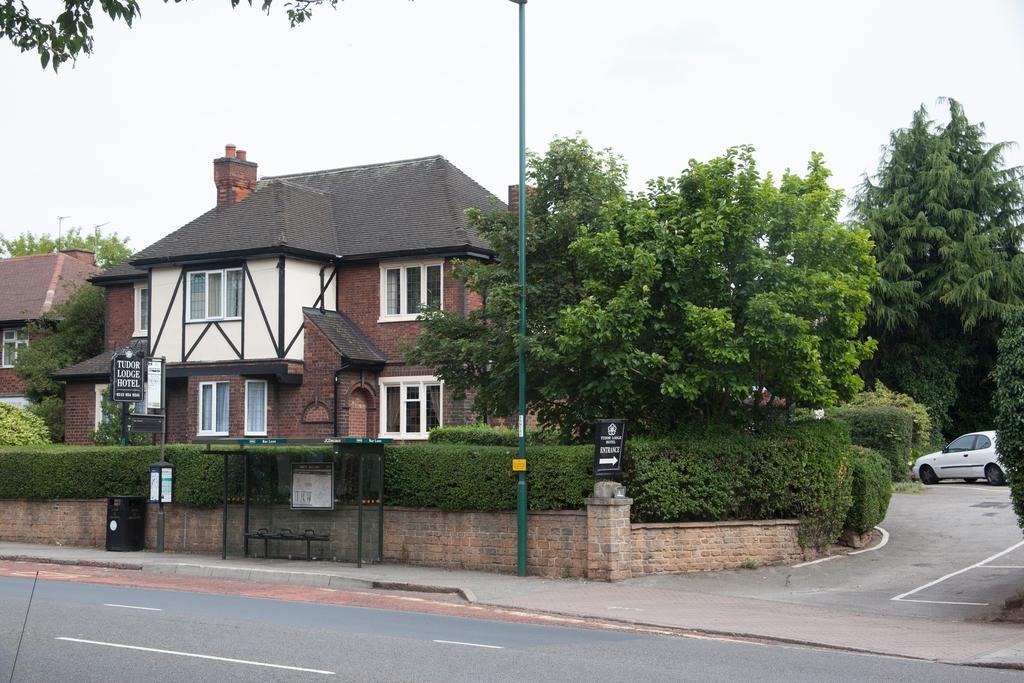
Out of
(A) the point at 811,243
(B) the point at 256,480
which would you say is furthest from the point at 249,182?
(A) the point at 811,243

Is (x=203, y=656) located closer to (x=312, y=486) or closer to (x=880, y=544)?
(x=312, y=486)

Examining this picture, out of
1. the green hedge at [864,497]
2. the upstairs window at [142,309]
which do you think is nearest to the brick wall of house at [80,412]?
the upstairs window at [142,309]

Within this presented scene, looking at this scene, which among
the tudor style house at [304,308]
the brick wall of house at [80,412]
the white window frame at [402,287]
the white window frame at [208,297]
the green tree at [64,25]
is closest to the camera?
the green tree at [64,25]

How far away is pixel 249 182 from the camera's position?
1437 inches

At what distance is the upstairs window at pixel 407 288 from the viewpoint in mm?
32562

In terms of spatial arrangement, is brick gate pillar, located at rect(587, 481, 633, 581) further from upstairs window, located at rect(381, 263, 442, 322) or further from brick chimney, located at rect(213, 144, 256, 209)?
brick chimney, located at rect(213, 144, 256, 209)

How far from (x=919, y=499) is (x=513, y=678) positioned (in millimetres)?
22154

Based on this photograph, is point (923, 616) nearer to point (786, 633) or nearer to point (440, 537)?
point (786, 633)

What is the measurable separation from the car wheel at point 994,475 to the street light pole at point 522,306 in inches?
757

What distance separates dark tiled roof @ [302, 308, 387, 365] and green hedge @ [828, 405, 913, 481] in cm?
1286

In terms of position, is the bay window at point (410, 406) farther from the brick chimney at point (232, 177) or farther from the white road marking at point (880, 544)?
the white road marking at point (880, 544)

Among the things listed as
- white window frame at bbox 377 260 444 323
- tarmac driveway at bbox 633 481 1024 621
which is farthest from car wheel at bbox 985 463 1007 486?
white window frame at bbox 377 260 444 323

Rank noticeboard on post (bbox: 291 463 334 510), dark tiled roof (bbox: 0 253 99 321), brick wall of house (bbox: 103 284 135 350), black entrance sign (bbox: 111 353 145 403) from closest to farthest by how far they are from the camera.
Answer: noticeboard on post (bbox: 291 463 334 510), black entrance sign (bbox: 111 353 145 403), brick wall of house (bbox: 103 284 135 350), dark tiled roof (bbox: 0 253 99 321)

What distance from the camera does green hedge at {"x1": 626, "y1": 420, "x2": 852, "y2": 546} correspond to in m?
20.1
